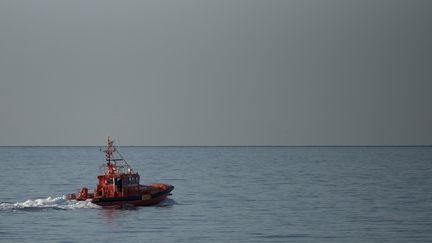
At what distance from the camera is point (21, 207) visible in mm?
91250

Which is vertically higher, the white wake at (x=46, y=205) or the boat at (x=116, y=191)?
the boat at (x=116, y=191)

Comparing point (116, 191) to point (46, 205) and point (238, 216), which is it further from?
point (238, 216)

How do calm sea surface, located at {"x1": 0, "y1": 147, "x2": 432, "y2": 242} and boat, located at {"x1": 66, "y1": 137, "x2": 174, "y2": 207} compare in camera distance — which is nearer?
calm sea surface, located at {"x1": 0, "y1": 147, "x2": 432, "y2": 242}

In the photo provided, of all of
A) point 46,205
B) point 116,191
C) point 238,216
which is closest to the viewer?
point 238,216

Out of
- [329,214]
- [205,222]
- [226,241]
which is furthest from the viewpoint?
[329,214]

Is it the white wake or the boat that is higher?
the boat

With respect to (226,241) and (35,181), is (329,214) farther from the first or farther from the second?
(35,181)

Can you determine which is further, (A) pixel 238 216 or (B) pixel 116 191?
(B) pixel 116 191

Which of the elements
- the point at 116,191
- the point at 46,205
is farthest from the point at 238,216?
the point at 46,205

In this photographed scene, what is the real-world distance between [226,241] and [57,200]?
33658 millimetres

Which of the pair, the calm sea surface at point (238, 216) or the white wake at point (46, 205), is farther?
the white wake at point (46, 205)

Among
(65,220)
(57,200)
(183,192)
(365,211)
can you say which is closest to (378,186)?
(183,192)

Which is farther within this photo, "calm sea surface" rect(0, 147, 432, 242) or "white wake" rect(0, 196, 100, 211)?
"white wake" rect(0, 196, 100, 211)

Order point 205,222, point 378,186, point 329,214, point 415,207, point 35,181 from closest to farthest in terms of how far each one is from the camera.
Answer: point 205,222 → point 329,214 → point 415,207 → point 378,186 → point 35,181
